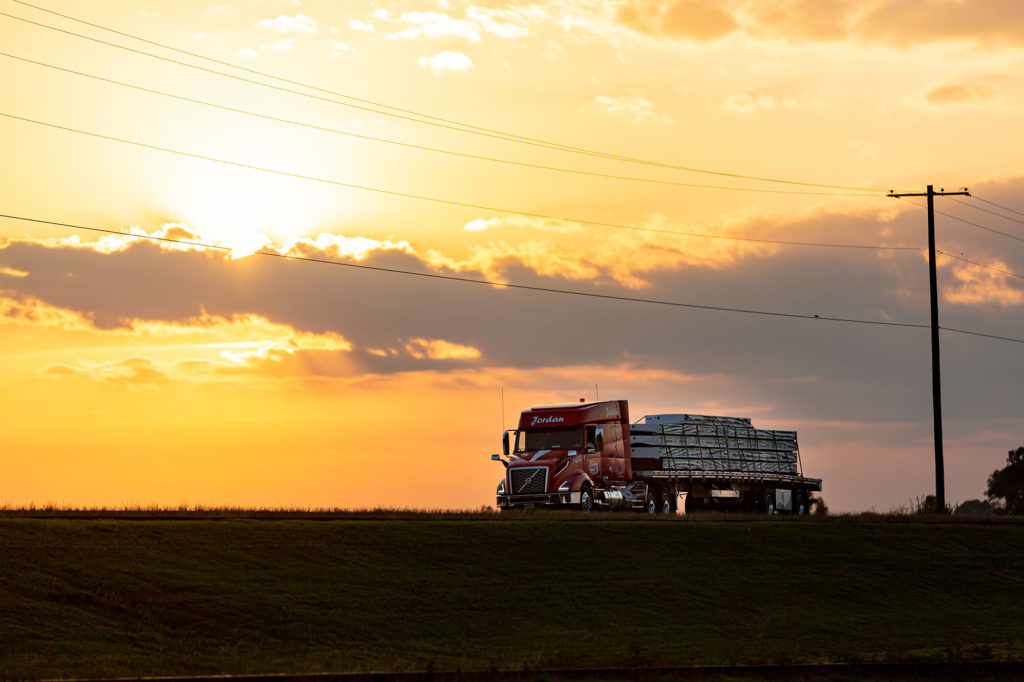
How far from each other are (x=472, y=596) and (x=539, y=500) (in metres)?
15.8

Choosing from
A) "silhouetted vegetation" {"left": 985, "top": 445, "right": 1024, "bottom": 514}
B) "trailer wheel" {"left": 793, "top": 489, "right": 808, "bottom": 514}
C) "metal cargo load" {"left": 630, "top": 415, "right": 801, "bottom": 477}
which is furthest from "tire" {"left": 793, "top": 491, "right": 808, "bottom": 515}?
"silhouetted vegetation" {"left": 985, "top": 445, "right": 1024, "bottom": 514}

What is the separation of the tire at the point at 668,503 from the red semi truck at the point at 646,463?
43mm

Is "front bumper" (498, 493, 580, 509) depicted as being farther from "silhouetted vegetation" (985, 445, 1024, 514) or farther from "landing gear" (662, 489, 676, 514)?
"silhouetted vegetation" (985, 445, 1024, 514)

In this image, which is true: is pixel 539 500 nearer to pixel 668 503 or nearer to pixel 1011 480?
pixel 668 503

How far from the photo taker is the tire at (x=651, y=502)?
5041 cm

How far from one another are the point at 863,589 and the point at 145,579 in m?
20.7

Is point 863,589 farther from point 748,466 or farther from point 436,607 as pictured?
point 748,466

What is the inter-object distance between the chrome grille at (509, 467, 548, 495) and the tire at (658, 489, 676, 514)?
8.38m

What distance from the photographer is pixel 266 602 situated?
2731cm

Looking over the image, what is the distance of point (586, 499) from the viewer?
46.3m

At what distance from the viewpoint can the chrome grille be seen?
45594 mm

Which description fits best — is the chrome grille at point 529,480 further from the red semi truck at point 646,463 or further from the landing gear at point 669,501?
the landing gear at point 669,501

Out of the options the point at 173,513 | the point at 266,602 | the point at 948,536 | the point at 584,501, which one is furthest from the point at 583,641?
the point at 948,536

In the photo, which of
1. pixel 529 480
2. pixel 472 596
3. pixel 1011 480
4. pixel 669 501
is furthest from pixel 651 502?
pixel 1011 480
